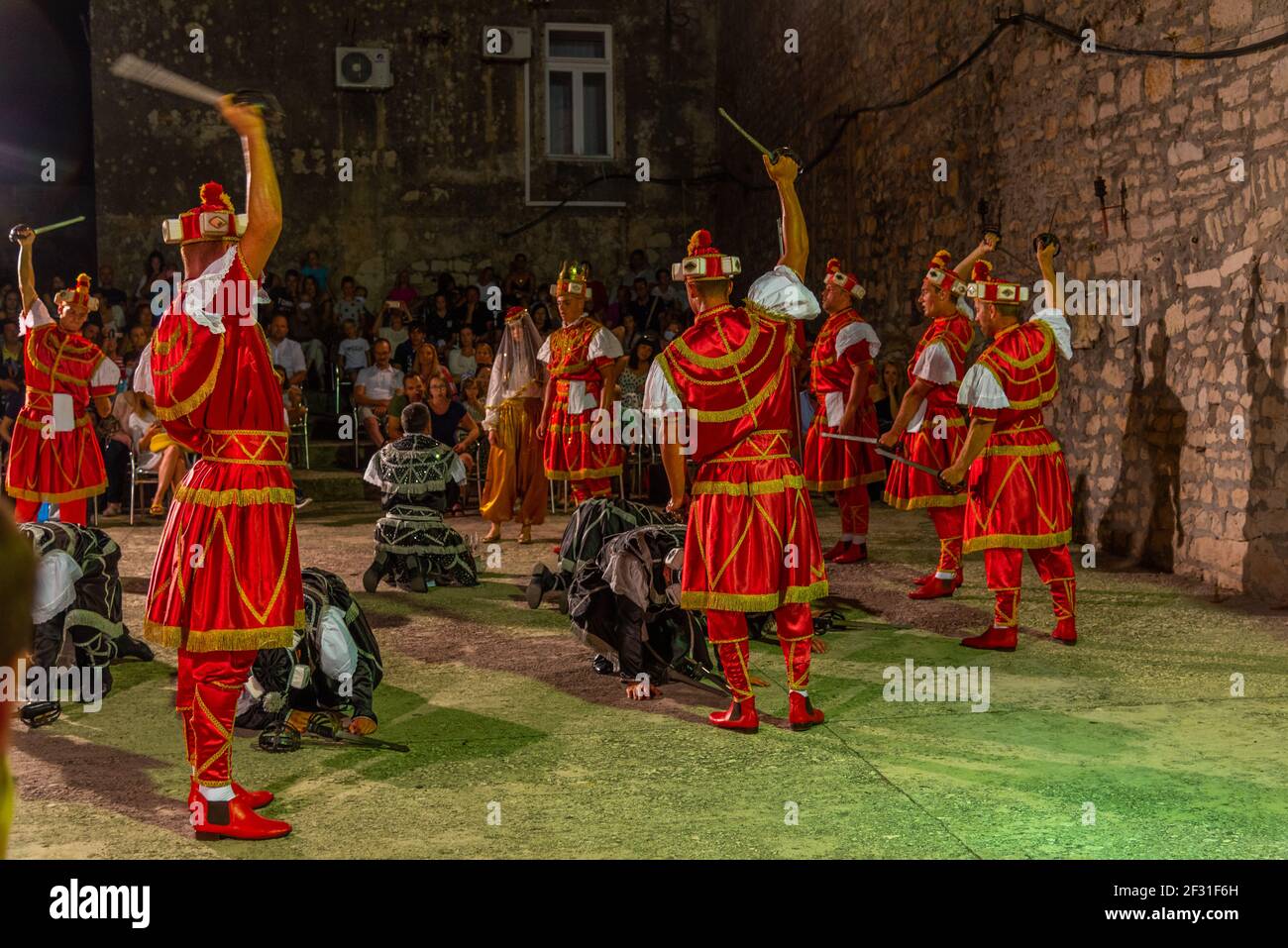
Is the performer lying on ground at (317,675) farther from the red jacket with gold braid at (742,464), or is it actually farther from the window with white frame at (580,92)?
the window with white frame at (580,92)

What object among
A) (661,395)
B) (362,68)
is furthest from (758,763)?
(362,68)

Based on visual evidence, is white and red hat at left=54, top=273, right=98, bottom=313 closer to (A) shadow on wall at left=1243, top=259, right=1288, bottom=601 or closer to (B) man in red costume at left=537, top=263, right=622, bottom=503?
(B) man in red costume at left=537, top=263, right=622, bottom=503

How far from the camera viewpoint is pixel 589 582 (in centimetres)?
600

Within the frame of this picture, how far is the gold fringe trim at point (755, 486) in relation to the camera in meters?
5.12

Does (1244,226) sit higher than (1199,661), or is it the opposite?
(1244,226)

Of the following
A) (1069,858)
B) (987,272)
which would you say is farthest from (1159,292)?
(1069,858)

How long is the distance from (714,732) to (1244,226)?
182 inches

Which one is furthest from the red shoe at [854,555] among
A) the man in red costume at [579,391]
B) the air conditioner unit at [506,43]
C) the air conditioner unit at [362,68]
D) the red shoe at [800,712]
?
the air conditioner unit at [362,68]

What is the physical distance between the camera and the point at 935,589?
793 centimetres

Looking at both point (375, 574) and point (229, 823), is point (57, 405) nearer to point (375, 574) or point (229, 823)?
point (375, 574)

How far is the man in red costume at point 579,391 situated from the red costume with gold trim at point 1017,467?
3.05m

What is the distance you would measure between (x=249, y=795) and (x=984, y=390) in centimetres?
375

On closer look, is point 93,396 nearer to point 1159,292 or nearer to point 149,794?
point 149,794
